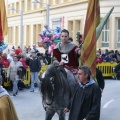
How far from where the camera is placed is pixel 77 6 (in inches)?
1784

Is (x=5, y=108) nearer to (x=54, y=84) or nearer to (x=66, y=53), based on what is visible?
(x=54, y=84)

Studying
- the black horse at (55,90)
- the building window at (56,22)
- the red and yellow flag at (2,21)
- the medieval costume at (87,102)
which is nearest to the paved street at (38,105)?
the red and yellow flag at (2,21)

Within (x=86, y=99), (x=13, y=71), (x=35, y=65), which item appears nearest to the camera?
(x=86, y=99)

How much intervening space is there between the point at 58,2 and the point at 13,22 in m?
15.6

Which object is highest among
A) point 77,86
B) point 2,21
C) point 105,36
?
point 2,21

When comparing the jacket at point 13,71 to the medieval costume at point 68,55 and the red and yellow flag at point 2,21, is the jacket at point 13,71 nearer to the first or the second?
the red and yellow flag at point 2,21

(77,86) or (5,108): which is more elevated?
(77,86)

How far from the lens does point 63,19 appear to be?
4762 centimetres

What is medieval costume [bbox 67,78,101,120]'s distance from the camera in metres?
6.43

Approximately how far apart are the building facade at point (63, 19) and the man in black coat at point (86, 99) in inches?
1359

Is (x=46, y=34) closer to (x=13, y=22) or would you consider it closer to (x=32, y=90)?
(x=32, y=90)

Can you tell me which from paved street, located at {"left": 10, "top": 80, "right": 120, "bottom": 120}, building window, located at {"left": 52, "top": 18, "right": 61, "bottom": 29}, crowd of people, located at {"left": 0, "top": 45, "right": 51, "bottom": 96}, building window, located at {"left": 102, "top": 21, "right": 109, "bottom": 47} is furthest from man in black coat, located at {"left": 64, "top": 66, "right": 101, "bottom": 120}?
building window, located at {"left": 52, "top": 18, "right": 61, "bottom": 29}

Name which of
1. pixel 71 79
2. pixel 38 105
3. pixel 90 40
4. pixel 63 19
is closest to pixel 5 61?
pixel 38 105

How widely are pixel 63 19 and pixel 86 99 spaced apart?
41.4 metres
